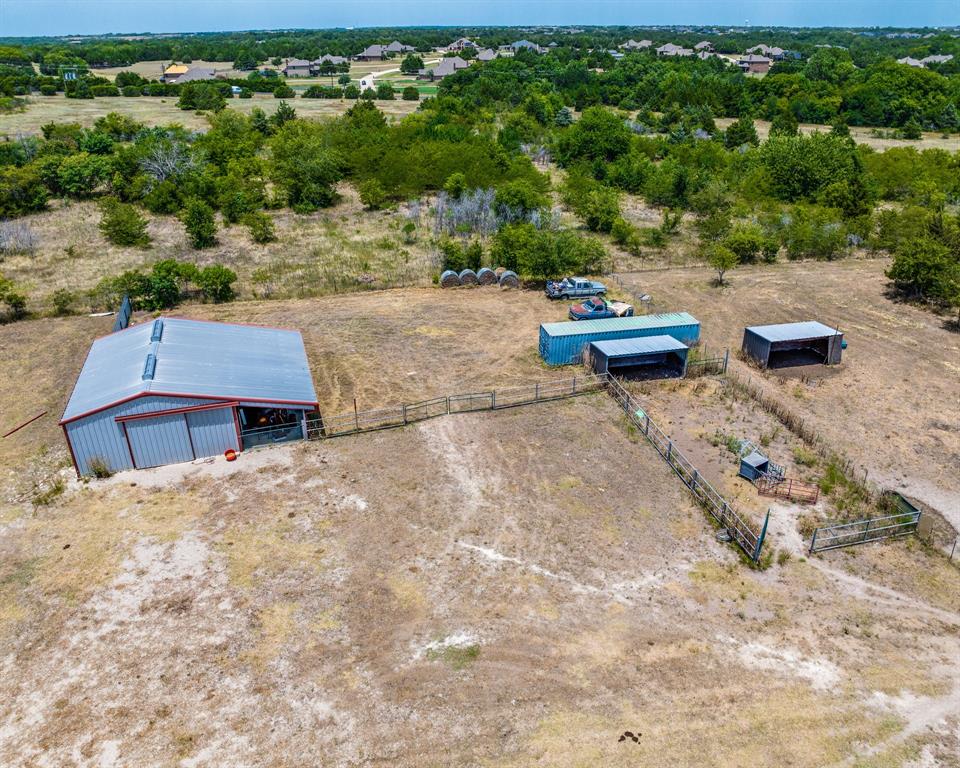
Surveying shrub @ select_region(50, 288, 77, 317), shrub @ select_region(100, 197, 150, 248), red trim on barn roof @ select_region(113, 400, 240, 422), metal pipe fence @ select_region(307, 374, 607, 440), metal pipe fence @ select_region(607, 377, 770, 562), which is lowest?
metal pipe fence @ select_region(607, 377, 770, 562)

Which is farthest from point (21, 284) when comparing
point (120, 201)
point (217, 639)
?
point (217, 639)

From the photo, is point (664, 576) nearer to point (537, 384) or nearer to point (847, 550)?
point (847, 550)

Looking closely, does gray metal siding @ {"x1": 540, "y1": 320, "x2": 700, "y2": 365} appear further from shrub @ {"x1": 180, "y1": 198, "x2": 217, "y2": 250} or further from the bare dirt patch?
shrub @ {"x1": 180, "y1": 198, "x2": 217, "y2": 250}

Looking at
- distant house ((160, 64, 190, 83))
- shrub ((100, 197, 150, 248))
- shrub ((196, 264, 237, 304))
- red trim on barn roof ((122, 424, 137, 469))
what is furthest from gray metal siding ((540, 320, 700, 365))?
distant house ((160, 64, 190, 83))

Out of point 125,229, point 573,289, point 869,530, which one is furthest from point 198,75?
point 869,530

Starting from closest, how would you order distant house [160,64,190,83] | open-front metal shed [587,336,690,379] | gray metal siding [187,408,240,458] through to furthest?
gray metal siding [187,408,240,458], open-front metal shed [587,336,690,379], distant house [160,64,190,83]

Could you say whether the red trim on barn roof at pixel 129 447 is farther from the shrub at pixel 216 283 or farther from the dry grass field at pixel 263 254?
the dry grass field at pixel 263 254

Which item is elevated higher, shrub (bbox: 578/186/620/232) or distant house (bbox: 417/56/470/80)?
distant house (bbox: 417/56/470/80)
